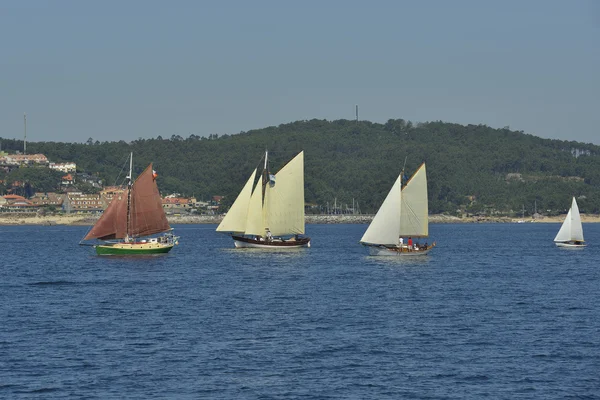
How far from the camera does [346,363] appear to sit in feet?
123

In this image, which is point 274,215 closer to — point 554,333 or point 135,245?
point 135,245

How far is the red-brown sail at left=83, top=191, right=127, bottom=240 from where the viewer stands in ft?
296

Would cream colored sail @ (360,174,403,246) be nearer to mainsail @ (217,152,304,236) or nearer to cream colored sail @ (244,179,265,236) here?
mainsail @ (217,152,304,236)

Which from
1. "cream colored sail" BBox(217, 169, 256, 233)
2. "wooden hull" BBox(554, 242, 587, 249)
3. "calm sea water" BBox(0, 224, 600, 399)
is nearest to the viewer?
"calm sea water" BBox(0, 224, 600, 399)

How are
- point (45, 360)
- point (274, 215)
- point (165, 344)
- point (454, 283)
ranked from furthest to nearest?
1. point (274, 215)
2. point (454, 283)
3. point (165, 344)
4. point (45, 360)

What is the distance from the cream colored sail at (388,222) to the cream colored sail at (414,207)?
0.73 metres

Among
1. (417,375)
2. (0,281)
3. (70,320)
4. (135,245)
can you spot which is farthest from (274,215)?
(417,375)

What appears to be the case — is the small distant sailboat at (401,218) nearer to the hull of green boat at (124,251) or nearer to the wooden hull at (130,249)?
the wooden hull at (130,249)

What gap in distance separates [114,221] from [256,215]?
14575 millimetres

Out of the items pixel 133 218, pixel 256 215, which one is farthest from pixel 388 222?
pixel 133 218

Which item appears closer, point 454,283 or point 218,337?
point 218,337

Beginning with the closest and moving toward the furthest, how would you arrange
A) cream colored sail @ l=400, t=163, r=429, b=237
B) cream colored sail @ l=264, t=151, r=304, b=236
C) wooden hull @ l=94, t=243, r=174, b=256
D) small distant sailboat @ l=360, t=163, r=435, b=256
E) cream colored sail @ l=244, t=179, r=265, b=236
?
small distant sailboat @ l=360, t=163, r=435, b=256
cream colored sail @ l=400, t=163, r=429, b=237
wooden hull @ l=94, t=243, r=174, b=256
cream colored sail @ l=264, t=151, r=304, b=236
cream colored sail @ l=244, t=179, r=265, b=236

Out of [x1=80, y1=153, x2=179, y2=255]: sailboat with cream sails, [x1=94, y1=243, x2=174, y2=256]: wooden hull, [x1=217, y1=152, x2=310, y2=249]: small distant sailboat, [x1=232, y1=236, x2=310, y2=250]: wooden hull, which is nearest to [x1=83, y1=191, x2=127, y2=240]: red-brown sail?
[x1=80, y1=153, x2=179, y2=255]: sailboat with cream sails

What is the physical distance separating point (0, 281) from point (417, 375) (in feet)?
143
